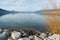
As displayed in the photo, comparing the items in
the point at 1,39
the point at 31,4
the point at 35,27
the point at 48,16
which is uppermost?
the point at 31,4

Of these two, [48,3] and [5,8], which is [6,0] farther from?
[48,3]

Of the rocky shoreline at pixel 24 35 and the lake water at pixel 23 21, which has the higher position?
the lake water at pixel 23 21

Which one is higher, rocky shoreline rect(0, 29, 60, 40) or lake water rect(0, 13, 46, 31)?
lake water rect(0, 13, 46, 31)

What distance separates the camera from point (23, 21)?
2.92 meters

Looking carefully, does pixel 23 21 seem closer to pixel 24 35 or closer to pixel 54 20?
pixel 24 35

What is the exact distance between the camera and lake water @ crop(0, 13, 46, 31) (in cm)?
289

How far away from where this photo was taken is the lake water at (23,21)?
9.47 ft

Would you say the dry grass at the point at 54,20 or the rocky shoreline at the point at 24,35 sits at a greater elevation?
the dry grass at the point at 54,20

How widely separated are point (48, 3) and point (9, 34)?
2.75 ft

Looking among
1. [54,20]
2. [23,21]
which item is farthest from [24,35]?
[54,20]

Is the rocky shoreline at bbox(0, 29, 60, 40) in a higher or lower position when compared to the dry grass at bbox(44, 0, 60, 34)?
lower

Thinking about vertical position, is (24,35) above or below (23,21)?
below

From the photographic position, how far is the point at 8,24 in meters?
2.92

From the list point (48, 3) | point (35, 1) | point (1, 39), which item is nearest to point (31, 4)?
point (35, 1)
